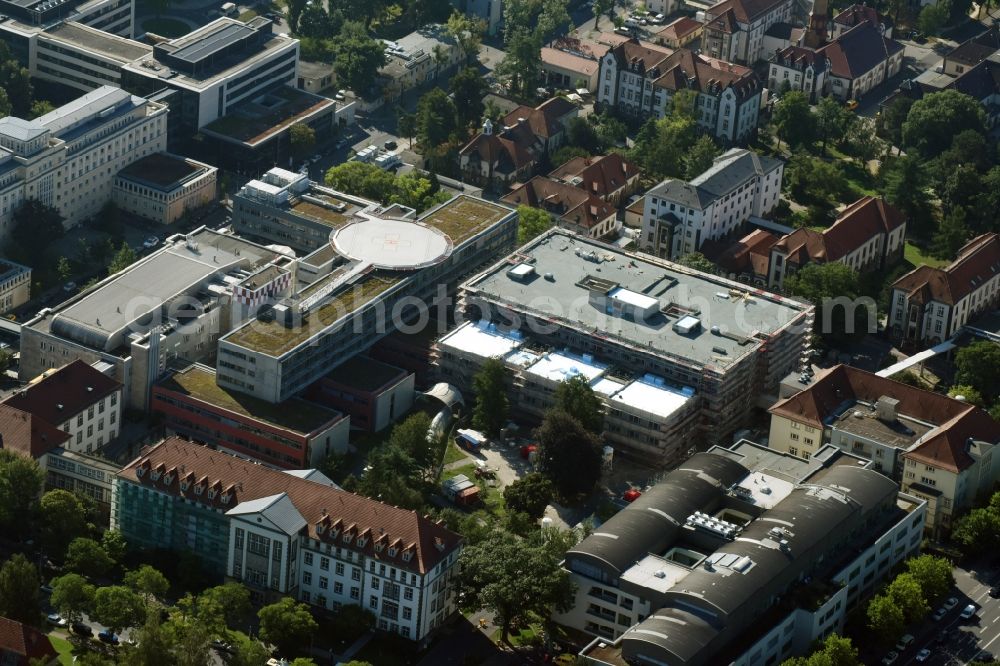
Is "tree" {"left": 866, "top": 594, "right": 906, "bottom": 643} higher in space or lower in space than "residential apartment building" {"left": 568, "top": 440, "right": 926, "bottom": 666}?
lower

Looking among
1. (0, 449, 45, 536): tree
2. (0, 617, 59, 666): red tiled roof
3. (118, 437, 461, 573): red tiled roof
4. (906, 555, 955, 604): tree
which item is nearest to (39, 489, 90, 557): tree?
(0, 449, 45, 536): tree

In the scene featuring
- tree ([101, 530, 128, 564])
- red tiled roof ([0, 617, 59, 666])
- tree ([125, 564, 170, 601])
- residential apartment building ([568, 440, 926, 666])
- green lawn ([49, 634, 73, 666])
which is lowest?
green lawn ([49, 634, 73, 666])

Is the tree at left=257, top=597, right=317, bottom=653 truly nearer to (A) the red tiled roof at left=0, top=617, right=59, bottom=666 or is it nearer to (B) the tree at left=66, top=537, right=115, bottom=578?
(B) the tree at left=66, top=537, right=115, bottom=578

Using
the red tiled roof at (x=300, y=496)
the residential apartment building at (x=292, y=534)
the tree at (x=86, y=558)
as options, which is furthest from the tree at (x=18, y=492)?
the red tiled roof at (x=300, y=496)

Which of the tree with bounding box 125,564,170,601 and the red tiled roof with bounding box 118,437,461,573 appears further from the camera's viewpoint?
the tree with bounding box 125,564,170,601

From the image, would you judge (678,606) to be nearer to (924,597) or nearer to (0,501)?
(924,597)

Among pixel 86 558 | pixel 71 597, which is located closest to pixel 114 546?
pixel 86 558

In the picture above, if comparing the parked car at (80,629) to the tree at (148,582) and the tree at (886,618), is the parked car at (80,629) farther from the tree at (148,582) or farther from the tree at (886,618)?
the tree at (886,618)
